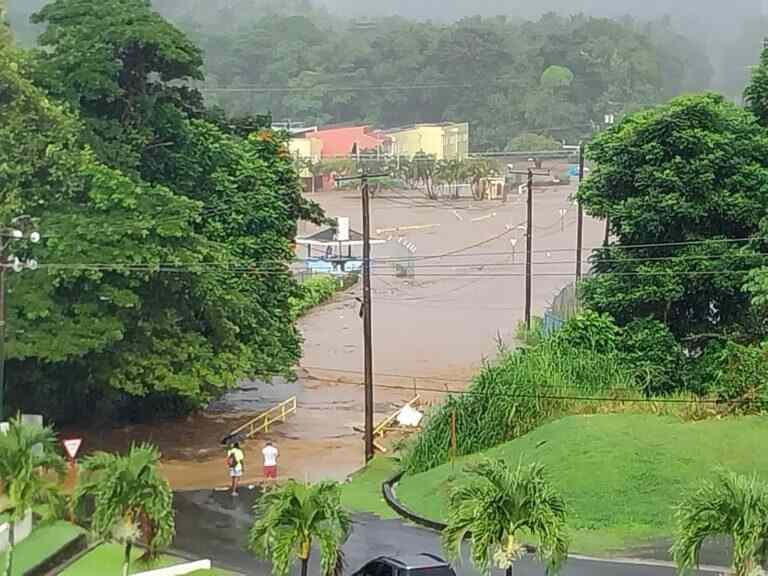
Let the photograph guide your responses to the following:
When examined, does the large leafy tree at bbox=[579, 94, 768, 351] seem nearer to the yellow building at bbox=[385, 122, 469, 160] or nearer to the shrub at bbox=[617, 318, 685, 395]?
the shrub at bbox=[617, 318, 685, 395]

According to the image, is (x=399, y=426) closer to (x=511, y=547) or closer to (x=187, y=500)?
(x=187, y=500)

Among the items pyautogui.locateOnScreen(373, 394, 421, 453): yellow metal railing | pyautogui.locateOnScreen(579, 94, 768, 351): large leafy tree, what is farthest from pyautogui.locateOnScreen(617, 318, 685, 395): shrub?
pyautogui.locateOnScreen(373, 394, 421, 453): yellow metal railing

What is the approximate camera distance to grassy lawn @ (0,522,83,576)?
16922 millimetres

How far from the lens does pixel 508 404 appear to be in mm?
24234

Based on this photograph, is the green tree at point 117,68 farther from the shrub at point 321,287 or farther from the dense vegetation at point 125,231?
the shrub at point 321,287

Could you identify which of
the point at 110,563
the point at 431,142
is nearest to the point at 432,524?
the point at 110,563

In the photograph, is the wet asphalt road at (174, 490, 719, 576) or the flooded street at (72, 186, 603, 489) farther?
the flooded street at (72, 186, 603, 489)

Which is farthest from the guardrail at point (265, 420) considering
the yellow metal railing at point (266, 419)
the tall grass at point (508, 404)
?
the tall grass at point (508, 404)

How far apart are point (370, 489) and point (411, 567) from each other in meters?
9.45

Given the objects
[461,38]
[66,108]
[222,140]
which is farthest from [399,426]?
[461,38]

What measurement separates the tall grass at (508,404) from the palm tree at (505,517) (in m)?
10.6

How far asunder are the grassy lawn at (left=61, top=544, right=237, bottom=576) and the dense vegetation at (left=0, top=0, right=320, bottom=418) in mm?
7958

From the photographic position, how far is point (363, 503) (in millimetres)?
22203

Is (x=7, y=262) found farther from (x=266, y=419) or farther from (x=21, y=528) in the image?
(x=21, y=528)
